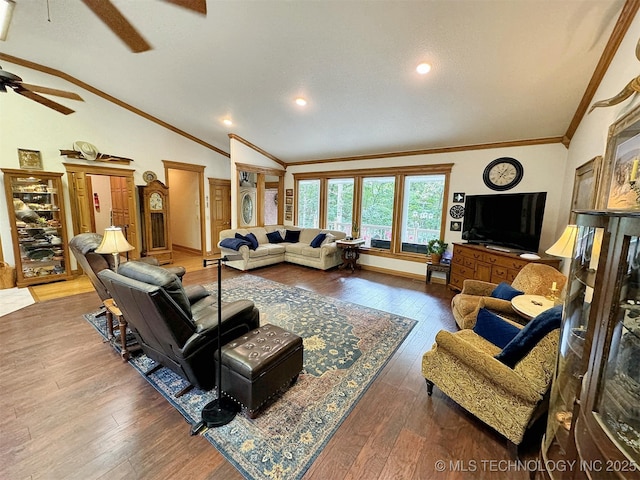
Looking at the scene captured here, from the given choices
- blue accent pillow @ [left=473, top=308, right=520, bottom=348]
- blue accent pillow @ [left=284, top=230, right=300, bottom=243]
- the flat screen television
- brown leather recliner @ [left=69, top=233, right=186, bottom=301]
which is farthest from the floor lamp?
blue accent pillow @ [left=284, top=230, right=300, bottom=243]

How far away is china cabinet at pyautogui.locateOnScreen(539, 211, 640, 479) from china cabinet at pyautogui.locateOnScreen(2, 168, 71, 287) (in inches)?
260

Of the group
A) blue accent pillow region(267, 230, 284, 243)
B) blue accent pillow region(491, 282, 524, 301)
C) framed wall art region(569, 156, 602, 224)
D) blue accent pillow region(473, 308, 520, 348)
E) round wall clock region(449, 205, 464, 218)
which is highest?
framed wall art region(569, 156, 602, 224)

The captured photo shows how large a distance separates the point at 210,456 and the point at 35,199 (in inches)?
214

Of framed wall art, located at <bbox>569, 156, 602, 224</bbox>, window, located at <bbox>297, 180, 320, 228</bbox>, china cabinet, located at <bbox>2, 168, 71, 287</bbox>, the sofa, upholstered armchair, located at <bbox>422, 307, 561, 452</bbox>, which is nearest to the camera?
upholstered armchair, located at <bbox>422, 307, 561, 452</bbox>

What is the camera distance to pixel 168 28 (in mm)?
2930

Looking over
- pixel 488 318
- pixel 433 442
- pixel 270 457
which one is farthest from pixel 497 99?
pixel 270 457

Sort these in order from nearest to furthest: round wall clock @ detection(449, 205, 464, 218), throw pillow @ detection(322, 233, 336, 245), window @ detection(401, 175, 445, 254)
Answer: round wall clock @ detection(449, 205, 464, 218), window @ detection(401, 175, 445, 254), throw pillow @ detection(322, 233, 336, 245)

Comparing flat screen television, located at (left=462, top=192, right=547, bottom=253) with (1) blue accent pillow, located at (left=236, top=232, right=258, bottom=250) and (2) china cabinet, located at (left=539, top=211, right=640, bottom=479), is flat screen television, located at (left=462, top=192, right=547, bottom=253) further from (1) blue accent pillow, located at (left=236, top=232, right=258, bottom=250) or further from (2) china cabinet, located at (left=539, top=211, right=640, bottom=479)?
(1) blue accent pillow, located at (left=236, top=232, right=258, bottom=250)

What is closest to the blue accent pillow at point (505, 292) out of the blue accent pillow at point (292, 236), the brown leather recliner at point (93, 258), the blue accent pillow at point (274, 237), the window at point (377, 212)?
the window at point (377, 212)

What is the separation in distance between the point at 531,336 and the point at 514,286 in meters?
1.75

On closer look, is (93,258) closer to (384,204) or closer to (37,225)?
(37,225)

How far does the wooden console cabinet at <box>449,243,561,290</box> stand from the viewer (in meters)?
3.49

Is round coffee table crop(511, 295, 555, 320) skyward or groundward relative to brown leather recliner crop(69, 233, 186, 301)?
groundward

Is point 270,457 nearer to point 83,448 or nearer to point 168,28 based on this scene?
point 83,448
